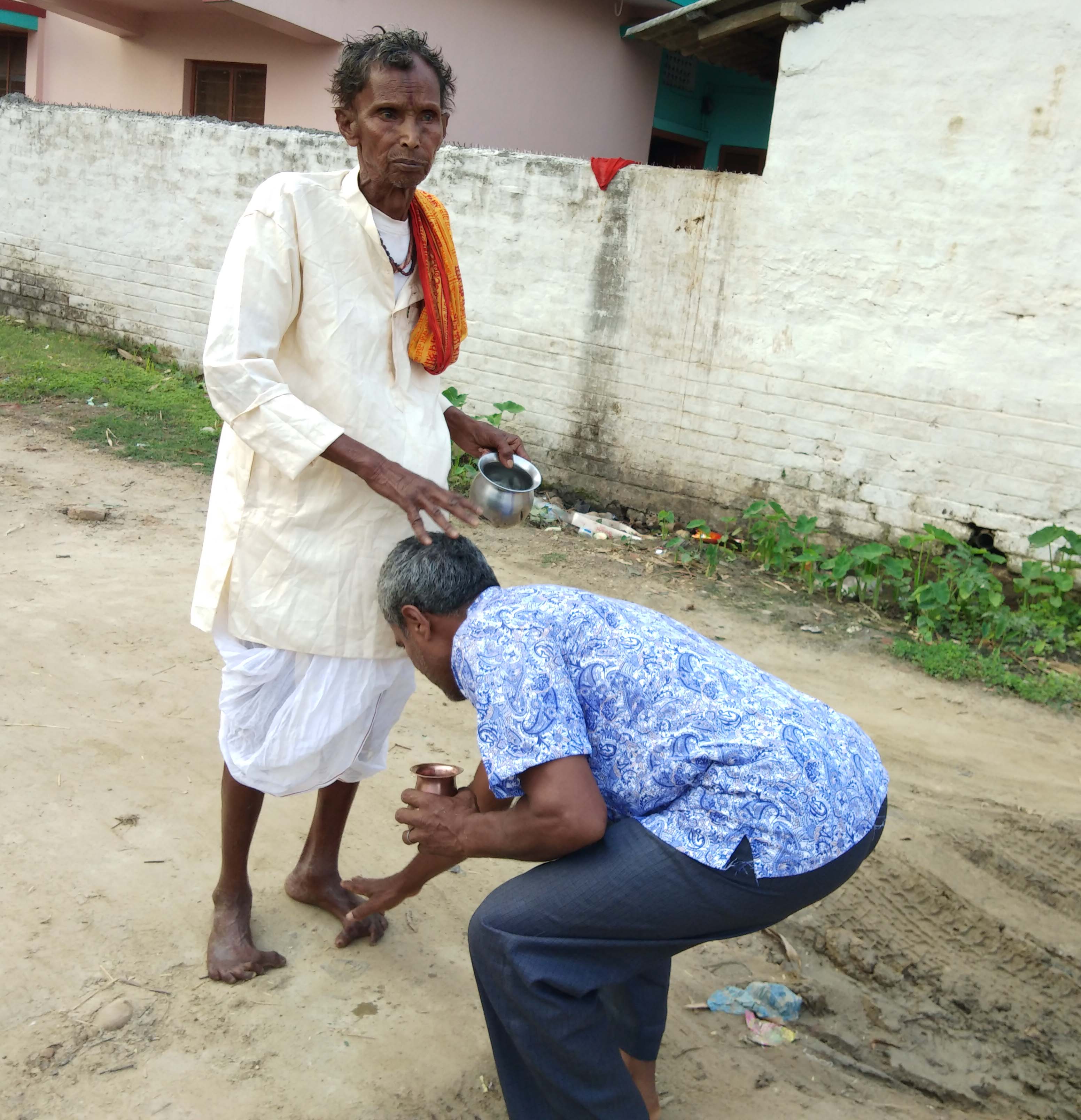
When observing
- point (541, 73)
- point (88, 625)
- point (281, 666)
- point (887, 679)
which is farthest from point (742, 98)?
point (281, 666)

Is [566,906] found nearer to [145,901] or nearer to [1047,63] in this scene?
[145,901]

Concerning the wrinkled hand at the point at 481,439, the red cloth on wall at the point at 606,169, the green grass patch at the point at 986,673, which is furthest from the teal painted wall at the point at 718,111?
the wrinkled hand at the point at 481,439

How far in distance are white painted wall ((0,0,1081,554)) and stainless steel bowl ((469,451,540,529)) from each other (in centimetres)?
378

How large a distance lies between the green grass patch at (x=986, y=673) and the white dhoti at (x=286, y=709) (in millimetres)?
3434

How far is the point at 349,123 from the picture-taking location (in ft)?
7.40

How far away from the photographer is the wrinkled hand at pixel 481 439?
8.61ft

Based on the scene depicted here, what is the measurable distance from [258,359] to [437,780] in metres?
0.91

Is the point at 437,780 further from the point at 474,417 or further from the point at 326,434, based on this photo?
the point at 474,417

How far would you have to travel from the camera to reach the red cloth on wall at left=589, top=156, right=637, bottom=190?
6.50 meters

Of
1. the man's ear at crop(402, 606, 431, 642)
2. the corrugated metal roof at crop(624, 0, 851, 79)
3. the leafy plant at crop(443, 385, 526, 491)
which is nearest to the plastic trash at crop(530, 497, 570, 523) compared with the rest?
the leafy plant at crop(443, 385, 526, 491)

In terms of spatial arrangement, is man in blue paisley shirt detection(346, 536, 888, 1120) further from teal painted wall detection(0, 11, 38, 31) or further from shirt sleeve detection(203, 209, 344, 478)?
teal painted wall detection(0, 11, 38, 31)

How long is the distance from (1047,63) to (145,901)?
5.53m

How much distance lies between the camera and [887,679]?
4879 millimetres

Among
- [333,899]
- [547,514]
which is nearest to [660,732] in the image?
[333,899]
